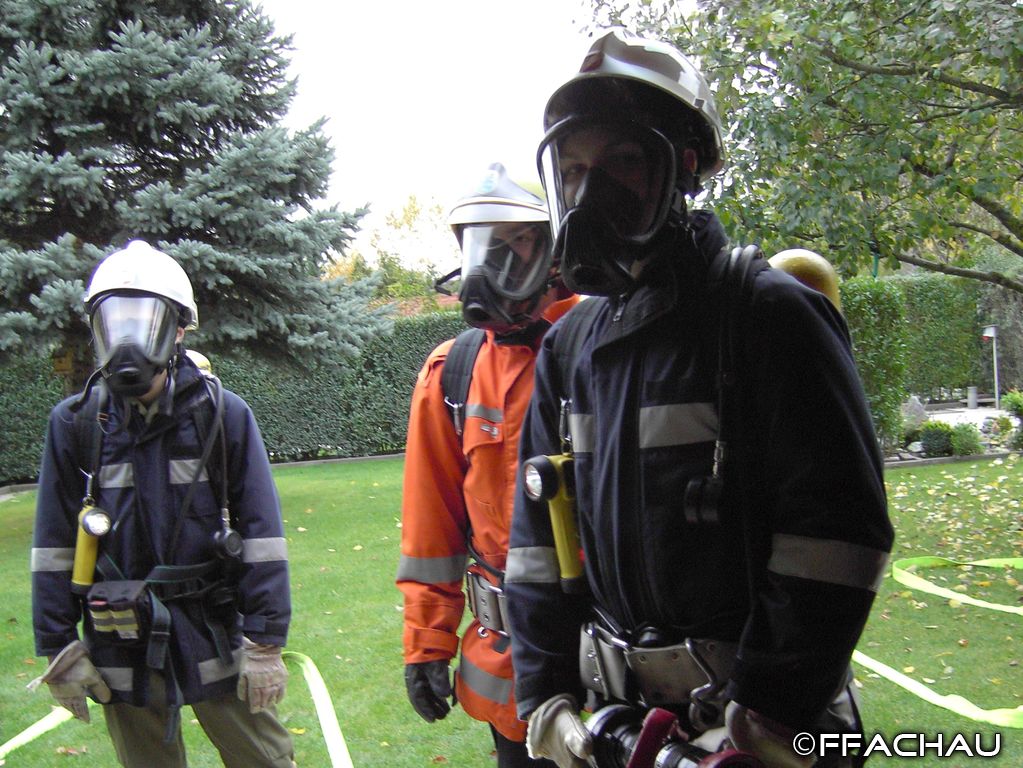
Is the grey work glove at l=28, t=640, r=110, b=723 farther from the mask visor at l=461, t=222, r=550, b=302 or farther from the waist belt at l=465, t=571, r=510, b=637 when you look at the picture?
the mask visor at l=461, t=222, r=550, b=302

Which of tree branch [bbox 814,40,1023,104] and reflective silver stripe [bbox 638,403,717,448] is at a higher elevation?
tree branch [bbox 814,40,1023,104]

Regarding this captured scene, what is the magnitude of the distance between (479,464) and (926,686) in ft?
13.0

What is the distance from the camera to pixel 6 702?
5824 millimetres

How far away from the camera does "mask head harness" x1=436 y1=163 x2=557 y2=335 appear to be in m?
2.83

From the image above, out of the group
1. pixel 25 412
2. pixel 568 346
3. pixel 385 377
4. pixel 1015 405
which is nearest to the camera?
pixel 568 346

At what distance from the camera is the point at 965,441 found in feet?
51.8

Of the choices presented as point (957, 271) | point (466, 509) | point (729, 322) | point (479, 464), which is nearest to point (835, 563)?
point (729, 322)

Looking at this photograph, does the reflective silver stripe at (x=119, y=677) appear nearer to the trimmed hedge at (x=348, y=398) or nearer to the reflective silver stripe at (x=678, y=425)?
the reflective silver stripe at (x=678, y=425)

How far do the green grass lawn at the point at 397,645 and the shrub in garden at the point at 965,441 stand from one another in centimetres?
390

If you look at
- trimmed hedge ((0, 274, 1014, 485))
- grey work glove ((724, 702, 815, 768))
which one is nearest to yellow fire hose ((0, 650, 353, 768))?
grey work glove ((724, 702, 815, 768))

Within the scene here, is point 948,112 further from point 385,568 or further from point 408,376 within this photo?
point 408,376

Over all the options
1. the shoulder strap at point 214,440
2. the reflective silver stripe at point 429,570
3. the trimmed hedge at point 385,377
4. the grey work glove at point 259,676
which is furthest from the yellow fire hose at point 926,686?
the trimmed hedge at point 385,377

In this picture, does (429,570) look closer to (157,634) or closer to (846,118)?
(157,634)

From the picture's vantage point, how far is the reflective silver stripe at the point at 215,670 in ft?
10.4
